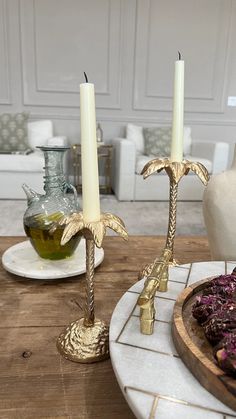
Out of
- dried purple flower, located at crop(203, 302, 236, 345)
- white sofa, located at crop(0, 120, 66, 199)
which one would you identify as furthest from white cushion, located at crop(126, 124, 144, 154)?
dried purple flower, located at crop(203, 302, 236, 345)

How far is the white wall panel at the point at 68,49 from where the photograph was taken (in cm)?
343

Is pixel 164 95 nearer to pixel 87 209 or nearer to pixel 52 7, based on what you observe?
pixel 52 7

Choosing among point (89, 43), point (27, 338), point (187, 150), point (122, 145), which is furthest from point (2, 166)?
point (27, 338)

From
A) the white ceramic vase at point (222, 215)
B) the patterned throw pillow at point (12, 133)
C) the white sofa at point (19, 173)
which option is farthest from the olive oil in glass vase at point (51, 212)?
the patterned throw pillow at point (12, 133)

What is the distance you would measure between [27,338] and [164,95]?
3.55 meters

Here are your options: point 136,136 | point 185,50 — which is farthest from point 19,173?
point 185,50

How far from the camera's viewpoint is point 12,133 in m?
3.24

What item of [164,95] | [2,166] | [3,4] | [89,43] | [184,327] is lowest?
[2,166]

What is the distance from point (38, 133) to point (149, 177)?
119cm

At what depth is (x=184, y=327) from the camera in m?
0.45

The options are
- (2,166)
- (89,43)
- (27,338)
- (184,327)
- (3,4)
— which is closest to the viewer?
(184,327)

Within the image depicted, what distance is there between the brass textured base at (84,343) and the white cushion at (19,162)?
2.64 m

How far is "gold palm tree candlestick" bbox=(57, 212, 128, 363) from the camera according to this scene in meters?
0.49

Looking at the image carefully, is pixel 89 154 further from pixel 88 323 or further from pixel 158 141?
pixel 158 141
